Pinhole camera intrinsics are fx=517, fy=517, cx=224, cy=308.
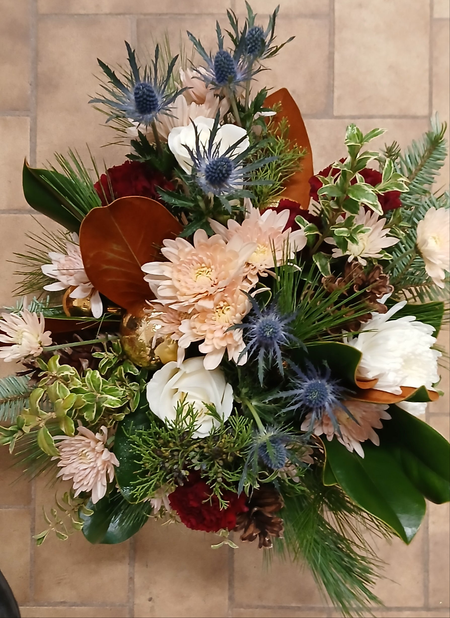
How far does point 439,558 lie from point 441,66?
99 centimetres

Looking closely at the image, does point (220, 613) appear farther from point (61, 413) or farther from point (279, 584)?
point (61, 413)

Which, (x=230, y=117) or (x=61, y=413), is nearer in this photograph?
(x=61, y=413)

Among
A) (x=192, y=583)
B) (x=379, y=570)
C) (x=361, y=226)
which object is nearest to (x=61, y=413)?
(x=361, y=226)

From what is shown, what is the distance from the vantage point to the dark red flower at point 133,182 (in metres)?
0.65

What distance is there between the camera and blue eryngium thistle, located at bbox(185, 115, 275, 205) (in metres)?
0.53

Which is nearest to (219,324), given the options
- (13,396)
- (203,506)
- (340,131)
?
(203,506)

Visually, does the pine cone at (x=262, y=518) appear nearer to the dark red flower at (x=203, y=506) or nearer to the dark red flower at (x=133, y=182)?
the dark red flower at (x=203, y=506)

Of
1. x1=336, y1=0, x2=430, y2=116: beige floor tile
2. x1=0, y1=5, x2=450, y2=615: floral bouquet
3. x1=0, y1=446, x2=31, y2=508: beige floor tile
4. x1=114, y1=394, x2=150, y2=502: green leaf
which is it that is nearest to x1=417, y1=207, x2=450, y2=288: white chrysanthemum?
x1=0, y1=5, x2=450, y2=615: floral bouquet

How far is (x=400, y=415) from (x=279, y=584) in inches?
24.0

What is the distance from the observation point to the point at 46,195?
666mm

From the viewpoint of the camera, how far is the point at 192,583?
105 centimetres

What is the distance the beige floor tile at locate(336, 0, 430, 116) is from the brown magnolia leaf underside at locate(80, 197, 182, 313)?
1.94ft

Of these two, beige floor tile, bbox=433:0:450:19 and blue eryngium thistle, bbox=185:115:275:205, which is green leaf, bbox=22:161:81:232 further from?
beige floor tile, bbox=433:0:450:19

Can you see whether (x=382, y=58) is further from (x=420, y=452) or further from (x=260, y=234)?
(x=420, y=452)
